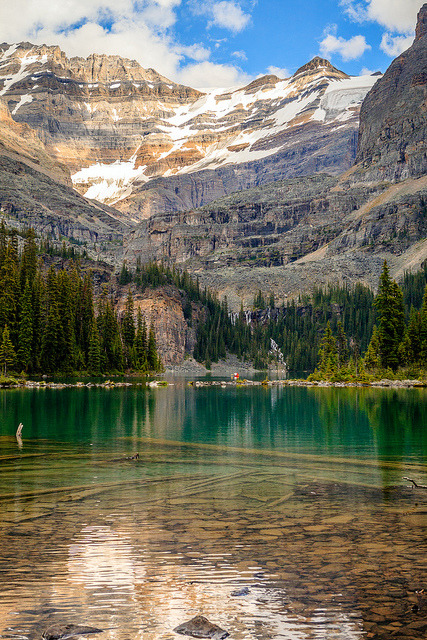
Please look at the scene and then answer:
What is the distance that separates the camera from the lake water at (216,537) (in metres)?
10.4

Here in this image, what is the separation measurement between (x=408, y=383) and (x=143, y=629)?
82931mm

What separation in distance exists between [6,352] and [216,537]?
8477 cm

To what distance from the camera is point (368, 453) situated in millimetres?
29203

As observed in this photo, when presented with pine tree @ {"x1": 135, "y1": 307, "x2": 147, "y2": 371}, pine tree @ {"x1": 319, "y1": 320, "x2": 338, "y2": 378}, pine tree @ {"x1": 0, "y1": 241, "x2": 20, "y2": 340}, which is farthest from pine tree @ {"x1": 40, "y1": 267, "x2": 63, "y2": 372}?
pine tree @ {"x1": 319, "y1": 320, "x2": 338, "y2": 378}

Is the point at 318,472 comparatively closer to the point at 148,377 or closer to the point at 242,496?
the point at 242,496

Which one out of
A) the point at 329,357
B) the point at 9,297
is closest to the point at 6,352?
the point at 9,297

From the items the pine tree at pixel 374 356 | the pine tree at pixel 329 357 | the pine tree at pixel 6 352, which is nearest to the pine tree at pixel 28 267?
the pine tree at pixel 6 352

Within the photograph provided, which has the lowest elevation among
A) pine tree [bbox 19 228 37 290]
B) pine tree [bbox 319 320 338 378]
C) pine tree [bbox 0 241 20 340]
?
pine tree [bbox 319 320 338 378]

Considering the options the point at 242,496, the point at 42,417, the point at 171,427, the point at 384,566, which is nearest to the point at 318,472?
the point at 242,496

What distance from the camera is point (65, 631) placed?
31.6 feet

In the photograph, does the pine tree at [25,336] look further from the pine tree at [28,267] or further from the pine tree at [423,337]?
the pine tree at [423,337]

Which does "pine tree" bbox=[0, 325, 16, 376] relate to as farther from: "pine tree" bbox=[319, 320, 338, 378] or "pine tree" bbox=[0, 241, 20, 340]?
"pine tree" bbox=[319, 320, 338, 378]

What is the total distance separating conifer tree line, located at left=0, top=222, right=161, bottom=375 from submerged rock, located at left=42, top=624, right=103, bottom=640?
88.6 metres

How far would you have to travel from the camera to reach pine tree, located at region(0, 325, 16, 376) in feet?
309
